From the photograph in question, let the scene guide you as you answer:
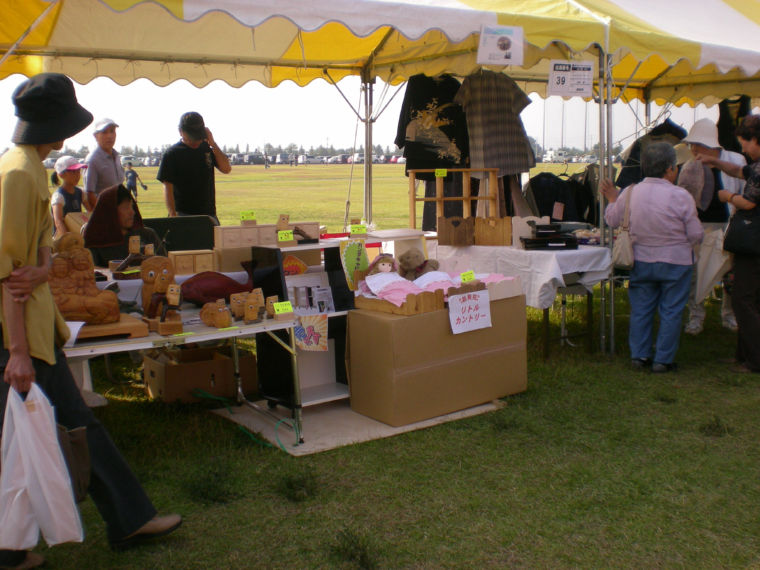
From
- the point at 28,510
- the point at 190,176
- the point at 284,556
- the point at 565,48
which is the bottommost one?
the point at 284,556

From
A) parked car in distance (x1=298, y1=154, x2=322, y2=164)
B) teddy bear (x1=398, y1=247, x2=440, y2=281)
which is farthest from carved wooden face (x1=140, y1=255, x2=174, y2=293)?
parked car in distance (x1=298, y1=154, x2=322, y2=164)

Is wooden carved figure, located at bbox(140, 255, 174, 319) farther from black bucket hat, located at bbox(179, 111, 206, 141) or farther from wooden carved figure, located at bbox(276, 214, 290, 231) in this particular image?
black bucket hat, located at bbox(179, 111, 206, 141)

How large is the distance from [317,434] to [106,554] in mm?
1377

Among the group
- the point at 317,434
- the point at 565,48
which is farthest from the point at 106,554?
the point at 565,48

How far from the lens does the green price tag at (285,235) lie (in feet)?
12.9

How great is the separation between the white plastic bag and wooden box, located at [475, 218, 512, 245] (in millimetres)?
3448

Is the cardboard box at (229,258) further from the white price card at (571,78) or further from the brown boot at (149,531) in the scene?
the white price card at (571,78)

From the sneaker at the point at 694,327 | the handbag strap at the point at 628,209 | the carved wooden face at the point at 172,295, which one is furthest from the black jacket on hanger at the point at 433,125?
the carved wooden face at the point at 172,295

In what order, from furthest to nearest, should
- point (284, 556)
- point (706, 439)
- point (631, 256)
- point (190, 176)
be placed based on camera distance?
point (190, 176), point (631, 256), point (706, 439), point (284, 556)

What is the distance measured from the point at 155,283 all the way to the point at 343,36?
363 centimetres

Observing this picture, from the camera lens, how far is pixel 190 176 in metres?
5.82

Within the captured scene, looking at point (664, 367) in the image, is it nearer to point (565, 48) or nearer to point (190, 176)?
point (565, 48)

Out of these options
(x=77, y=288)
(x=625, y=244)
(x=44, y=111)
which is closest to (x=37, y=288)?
(x=44, y=111)

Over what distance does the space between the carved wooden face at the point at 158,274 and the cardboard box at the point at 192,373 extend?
1.01 m
